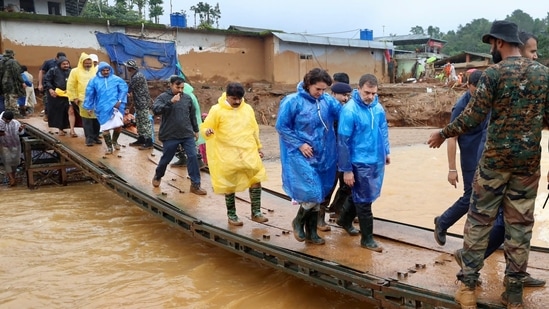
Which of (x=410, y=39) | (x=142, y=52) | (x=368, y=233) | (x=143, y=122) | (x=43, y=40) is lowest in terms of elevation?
(x=368, y=233)

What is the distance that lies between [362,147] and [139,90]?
505 centimetres

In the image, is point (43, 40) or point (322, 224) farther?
point (43, 40)

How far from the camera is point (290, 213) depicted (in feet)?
18.3

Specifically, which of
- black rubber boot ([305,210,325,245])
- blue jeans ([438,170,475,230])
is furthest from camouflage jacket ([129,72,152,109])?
blue jeans ([438,170,475,230])

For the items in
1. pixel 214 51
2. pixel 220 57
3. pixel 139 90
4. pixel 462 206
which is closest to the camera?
pixel 462 206

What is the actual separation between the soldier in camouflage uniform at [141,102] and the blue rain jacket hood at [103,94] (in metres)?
0.22

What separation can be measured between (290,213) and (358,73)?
754 inches

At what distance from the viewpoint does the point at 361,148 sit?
13.4 feet

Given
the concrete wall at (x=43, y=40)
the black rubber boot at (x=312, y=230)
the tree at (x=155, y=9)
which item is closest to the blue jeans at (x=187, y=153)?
the black rubber boot at (x=312, y=230)

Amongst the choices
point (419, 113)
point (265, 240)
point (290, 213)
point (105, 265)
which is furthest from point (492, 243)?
point (419, 113)

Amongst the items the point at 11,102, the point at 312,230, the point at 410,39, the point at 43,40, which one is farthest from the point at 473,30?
the point at 312,230

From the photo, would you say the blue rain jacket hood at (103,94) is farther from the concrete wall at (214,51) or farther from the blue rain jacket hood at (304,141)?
the concrete wall at (214,51)

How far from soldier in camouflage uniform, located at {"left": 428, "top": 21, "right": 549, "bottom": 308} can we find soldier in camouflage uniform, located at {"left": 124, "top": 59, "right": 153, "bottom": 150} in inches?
Result: 234

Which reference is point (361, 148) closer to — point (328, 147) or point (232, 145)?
point (328, 147)
